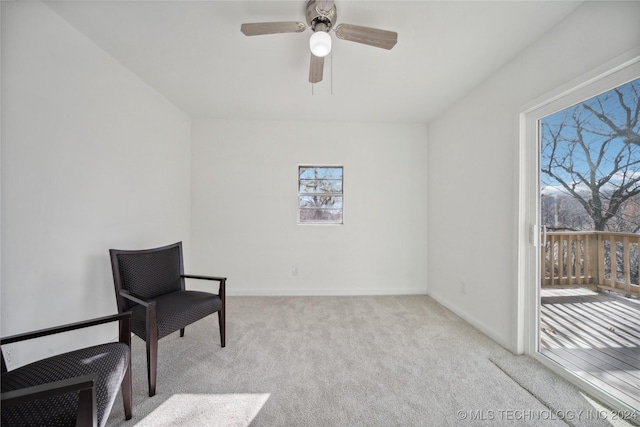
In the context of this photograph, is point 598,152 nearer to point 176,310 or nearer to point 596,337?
point 596,337

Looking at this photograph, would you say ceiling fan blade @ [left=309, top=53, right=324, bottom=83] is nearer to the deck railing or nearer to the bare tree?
the bare tree

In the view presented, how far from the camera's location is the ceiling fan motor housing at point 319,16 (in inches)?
55.9

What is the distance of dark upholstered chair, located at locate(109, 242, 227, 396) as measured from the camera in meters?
1.50

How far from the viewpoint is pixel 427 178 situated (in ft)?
11.2

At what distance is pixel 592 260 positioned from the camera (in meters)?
1.55

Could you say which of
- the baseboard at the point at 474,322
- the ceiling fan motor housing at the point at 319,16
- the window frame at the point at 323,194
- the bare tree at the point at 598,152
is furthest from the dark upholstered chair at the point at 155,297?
the bare tree at the point at 598,152

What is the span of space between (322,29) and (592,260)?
2.33 metres

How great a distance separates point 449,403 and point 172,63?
332 centimetres

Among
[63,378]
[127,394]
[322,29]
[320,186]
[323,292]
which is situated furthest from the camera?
[320,186]

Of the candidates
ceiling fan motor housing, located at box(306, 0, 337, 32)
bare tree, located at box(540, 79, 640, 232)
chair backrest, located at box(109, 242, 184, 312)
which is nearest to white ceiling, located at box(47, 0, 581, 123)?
ceiling fan motor housing, located at box(306, 0, 337, 32)

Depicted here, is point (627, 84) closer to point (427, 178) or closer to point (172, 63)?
point (427, 178)

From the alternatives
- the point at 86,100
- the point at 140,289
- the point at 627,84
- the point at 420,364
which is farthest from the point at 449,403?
the point at 86,100

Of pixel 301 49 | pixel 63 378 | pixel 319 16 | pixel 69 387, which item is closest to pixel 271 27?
pixel 319 16

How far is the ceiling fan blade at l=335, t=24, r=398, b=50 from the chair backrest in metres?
2.21
